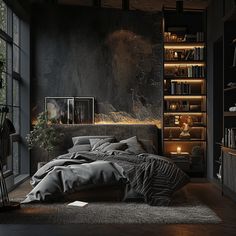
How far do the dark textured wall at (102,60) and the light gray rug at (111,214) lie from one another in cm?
346

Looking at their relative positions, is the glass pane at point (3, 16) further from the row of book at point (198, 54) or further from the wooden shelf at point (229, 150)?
the wooden shelf at point (229, 150)

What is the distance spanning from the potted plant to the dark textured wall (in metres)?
0.67

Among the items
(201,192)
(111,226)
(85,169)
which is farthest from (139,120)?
(111,226)

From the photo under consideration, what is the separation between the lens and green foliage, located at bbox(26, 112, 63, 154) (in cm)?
845

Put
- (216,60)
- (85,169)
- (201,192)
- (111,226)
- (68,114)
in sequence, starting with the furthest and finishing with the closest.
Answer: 1. (68,114)
2. (216,60)
3. (201,192)
4. (85,169)
5. (111,226)

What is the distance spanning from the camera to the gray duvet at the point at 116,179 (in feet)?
20.1

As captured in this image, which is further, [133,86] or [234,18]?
[133,86]

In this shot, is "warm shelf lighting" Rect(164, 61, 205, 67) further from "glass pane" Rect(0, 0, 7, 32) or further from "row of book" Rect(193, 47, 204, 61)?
"glass pane" Rect(0, 0, 7, 32)

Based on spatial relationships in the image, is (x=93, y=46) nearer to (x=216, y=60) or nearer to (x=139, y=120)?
(x=139, y=120)

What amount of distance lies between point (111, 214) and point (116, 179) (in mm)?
859

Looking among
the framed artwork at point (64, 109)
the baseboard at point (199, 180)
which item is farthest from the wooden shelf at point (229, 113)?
the framed artwork at point (64, 109)

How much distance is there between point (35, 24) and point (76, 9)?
0.91 metres

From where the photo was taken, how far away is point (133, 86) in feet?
30.3

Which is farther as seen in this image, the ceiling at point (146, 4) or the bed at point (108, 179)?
the ceiling at point (146, 4)
